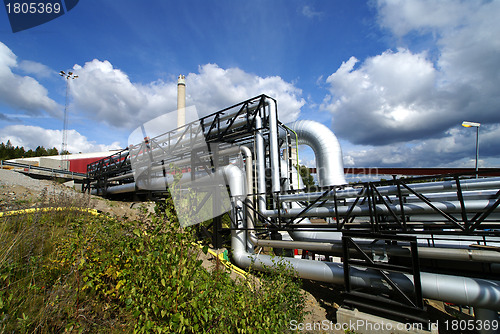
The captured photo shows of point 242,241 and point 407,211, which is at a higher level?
point 407,211

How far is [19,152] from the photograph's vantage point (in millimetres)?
56219

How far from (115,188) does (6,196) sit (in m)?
5.91

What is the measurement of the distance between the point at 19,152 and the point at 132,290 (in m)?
76.7

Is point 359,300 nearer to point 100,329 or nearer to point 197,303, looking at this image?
point 197,303

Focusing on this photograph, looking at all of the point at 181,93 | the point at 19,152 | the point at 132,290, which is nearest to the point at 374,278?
the point at 132,290

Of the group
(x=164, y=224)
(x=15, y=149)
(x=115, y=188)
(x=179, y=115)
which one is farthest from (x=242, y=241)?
(x=15, y=149)

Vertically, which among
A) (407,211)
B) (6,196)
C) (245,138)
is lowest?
(407,211)

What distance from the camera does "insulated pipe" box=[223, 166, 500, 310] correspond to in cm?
436

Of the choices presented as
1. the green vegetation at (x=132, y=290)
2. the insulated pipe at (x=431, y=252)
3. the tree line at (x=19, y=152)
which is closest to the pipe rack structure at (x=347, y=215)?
the insulated pipe at (x=431, y=252)

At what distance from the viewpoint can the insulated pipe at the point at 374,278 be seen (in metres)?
4.36

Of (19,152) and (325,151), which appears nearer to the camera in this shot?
(325,151)

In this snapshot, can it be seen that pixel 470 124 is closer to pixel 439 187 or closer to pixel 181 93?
pixel 439 187

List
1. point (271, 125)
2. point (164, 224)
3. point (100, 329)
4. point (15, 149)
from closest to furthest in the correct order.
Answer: point (164, 224), point (100, 329), point (271, 125), point (15, 149)

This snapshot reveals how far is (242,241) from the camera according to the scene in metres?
8.02
